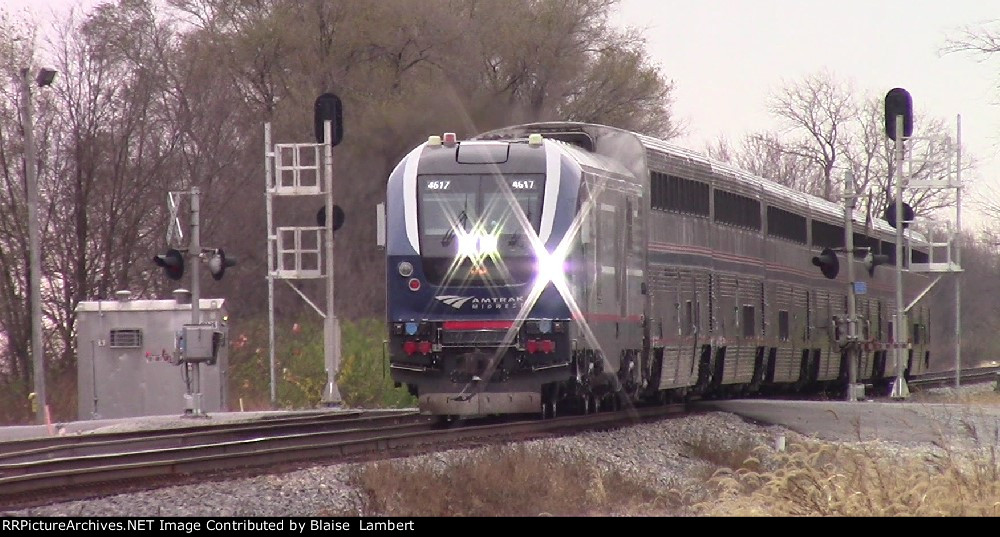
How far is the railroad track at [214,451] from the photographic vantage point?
505 inches

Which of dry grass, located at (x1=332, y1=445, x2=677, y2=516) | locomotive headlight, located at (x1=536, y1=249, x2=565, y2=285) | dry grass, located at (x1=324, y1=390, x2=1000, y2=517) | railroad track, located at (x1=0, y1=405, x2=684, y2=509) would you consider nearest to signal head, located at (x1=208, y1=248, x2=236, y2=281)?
railroad track, located at (x1=0, y1=405, x2=684, y2=509)

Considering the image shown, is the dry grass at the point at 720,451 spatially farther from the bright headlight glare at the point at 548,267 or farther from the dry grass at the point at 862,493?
the dry grass at the point at 862,493

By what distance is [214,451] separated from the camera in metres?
15.8

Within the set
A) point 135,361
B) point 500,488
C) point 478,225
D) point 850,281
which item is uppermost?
point 478,225

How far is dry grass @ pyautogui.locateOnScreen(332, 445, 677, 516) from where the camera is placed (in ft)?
41.9

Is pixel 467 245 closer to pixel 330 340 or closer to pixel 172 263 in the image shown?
pixel 172 263

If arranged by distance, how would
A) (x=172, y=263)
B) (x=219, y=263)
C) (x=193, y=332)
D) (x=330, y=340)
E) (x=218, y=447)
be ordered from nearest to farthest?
(x=218, y=447) < (x=172, y=263) < (x=193, y=332) < (x=219, y=263) < (x=330, y=340)

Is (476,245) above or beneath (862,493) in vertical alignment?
above

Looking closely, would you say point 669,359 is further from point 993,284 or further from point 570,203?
point 993,284

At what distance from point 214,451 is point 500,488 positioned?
3.49 m

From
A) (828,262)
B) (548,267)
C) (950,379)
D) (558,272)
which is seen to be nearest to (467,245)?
(548,267)

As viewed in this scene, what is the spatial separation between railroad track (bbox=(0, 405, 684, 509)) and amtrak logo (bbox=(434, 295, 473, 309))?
1.34 m

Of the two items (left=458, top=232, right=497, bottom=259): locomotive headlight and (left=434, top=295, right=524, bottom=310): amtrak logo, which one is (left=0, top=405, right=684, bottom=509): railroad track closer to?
(left=434, top=295, right=524, bottom=310): amtrak logo

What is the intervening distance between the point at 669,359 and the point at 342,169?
20621 millimetres
